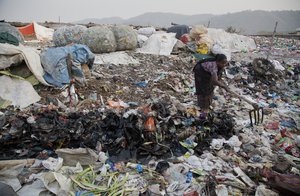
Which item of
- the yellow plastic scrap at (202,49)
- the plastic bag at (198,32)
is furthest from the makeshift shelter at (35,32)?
the yellow plastic scrap at (202,49)

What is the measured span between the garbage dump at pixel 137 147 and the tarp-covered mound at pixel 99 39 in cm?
200

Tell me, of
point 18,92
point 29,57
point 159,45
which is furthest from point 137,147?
point 159,45

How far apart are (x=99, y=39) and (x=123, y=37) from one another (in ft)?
2.94

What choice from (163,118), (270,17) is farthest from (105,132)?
(270,17)

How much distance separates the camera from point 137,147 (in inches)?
128

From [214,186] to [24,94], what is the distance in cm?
367

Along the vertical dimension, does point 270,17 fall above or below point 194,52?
above

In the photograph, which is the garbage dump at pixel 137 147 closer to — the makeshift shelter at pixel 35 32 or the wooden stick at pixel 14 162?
Result: the wooden stick at pixel 14 162

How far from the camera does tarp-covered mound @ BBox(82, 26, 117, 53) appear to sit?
7273 mm

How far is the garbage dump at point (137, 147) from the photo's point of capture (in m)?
2.55

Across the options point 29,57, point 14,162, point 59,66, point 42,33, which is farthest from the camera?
point 42,33

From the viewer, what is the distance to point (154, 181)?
8.75 ft

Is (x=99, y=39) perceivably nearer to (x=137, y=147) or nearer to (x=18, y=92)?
(x=18, y=92)

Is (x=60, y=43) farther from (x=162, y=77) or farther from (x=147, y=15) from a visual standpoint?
(x=147, y=15)
